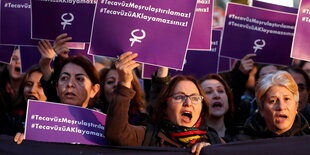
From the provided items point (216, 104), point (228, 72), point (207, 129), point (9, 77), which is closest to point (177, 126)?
point (207, 129)

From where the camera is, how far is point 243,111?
7.48 meters

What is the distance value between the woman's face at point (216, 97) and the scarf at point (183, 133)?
1.44m

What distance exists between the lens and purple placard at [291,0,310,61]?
6.65 m

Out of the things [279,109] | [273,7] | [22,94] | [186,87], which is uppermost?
[273,7]

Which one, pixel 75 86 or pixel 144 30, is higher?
pixel 144 30

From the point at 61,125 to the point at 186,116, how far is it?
928 millimetres

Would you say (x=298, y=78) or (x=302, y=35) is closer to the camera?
(x=302, y=35)

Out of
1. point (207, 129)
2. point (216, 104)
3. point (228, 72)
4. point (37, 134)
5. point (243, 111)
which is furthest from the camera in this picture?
point (228, 72)

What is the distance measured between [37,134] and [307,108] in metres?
2.86

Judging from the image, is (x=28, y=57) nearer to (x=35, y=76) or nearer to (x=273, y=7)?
(x=35, y=76)

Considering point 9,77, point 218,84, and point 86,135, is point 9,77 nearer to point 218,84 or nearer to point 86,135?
point 218,84

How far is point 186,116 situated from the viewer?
5.59 m

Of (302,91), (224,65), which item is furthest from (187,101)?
(224,65)

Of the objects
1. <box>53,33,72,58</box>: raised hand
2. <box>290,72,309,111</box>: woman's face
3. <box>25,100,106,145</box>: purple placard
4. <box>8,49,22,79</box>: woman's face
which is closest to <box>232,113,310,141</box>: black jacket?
<box>25,100,106,145</box>: purple placard
